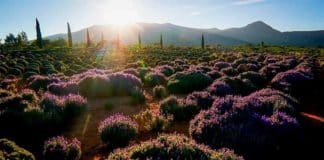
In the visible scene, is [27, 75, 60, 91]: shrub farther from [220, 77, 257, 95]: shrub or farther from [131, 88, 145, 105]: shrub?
[220, 77, 257, 95]: shrub

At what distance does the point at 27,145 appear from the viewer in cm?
880

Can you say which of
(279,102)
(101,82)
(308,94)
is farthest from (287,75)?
(101,82)

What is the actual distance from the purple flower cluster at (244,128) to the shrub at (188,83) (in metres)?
8.13

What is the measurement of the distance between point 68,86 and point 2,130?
678 centimetres

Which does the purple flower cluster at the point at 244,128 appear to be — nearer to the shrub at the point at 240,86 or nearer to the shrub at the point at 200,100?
the shrub at the point at 200,100

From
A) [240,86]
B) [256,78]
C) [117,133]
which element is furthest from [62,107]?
[256,78]

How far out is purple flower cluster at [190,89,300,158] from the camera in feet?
23.6

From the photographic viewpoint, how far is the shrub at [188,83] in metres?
17.5

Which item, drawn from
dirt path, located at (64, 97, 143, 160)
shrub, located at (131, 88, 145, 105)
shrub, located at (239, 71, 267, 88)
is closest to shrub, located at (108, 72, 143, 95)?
dirt path, located at (64, 97, 143, 160)

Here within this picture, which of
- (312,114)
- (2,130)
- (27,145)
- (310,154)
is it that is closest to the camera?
(310,154)

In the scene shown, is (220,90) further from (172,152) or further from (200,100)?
(172,152)

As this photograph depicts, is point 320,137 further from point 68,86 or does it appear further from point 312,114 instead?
point 68,86

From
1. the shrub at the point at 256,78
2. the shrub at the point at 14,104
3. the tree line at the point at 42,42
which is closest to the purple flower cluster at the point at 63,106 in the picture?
the shrub at the point at 14,104

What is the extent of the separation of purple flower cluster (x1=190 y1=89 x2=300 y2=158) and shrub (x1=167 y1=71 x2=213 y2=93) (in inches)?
320
